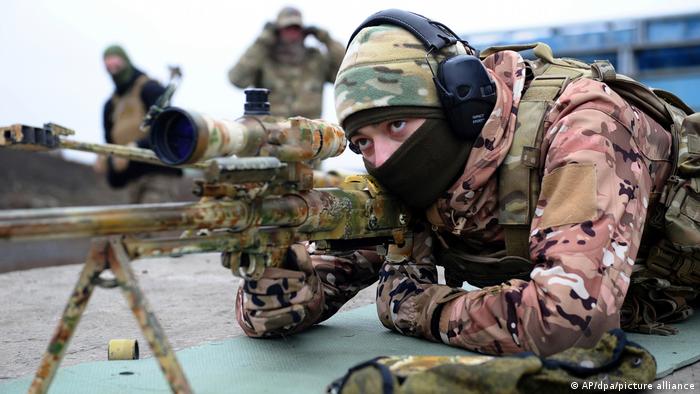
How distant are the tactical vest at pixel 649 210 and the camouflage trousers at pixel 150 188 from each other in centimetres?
644

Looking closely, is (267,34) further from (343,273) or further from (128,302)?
(128,302)

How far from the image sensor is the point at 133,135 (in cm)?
947

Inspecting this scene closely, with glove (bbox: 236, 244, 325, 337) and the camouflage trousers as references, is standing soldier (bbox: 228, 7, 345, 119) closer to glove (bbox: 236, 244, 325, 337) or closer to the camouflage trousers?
the camouflage trousers

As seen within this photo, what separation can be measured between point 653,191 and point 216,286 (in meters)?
2.96

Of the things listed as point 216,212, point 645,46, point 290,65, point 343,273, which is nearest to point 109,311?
point 343,273

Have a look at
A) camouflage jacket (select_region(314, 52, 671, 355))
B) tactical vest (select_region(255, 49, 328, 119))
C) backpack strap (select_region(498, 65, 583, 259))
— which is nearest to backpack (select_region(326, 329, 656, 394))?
camouflage jacket (select_region(314, 52, 671, 355))

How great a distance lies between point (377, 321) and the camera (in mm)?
3756

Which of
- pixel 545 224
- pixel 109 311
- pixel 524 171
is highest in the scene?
pixel 524 171

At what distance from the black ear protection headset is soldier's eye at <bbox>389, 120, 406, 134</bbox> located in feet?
0.48

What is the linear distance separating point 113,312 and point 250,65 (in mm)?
5824

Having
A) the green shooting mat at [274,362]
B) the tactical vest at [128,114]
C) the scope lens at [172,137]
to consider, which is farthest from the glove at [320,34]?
→ the scope lens at [172,137]

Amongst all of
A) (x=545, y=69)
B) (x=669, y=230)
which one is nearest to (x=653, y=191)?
(x=669, y=230)

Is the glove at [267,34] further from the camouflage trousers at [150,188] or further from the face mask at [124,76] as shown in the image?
the camouflage trousers at [150,188]

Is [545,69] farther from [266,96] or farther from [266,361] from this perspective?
[266,361]
